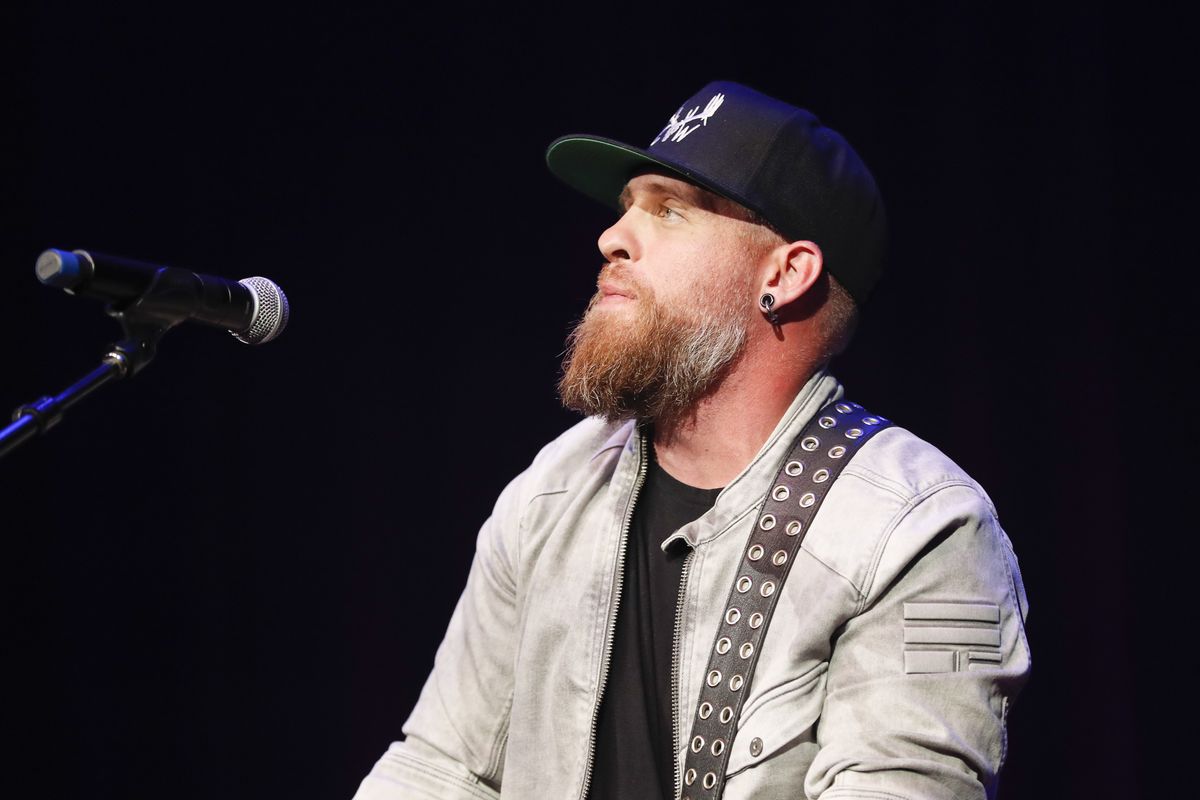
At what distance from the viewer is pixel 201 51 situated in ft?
11.0

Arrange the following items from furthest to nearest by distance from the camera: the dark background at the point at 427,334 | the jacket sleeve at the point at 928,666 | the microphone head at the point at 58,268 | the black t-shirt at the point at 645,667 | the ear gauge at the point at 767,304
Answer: the dark background at the point at 427,334 → the ear gauge at the point at 767,304 → the black t-shirt at the point at 645,667 → the jacket sleeve at the point at 928,666 → the microphone head at the point at 58,268

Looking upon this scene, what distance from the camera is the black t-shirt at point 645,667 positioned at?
2016 millimetres

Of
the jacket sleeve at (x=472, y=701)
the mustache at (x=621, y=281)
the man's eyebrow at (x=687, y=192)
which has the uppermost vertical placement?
the man's eyebrow at (x=687, y=192)

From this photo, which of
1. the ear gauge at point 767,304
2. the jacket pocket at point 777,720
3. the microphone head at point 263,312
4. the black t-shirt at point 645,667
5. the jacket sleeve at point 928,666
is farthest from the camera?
the ear gauge at point 767,304

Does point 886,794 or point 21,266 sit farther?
point 21,266

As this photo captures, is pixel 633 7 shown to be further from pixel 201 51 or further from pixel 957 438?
pixel 957 438

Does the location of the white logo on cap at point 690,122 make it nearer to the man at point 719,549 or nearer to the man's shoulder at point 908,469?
the man at point 719,549

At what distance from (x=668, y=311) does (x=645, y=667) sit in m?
0.60

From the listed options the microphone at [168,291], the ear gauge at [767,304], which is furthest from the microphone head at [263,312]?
the ear gauge at [767,304]

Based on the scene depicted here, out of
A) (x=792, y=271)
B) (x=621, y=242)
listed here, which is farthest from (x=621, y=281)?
(x=792, y=271)

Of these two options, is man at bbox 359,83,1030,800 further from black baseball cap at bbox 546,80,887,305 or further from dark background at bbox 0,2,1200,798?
dark background at bbox 0,2,1200,798

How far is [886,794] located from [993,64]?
6.80 ft

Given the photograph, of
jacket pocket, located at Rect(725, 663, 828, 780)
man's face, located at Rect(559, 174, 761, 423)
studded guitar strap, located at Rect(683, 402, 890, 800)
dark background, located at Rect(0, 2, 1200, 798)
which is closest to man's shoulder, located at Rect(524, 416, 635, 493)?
man's face, located at Rect(559, 174, 761, 423)

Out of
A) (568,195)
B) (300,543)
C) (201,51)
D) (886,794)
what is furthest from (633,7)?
(886,794)
